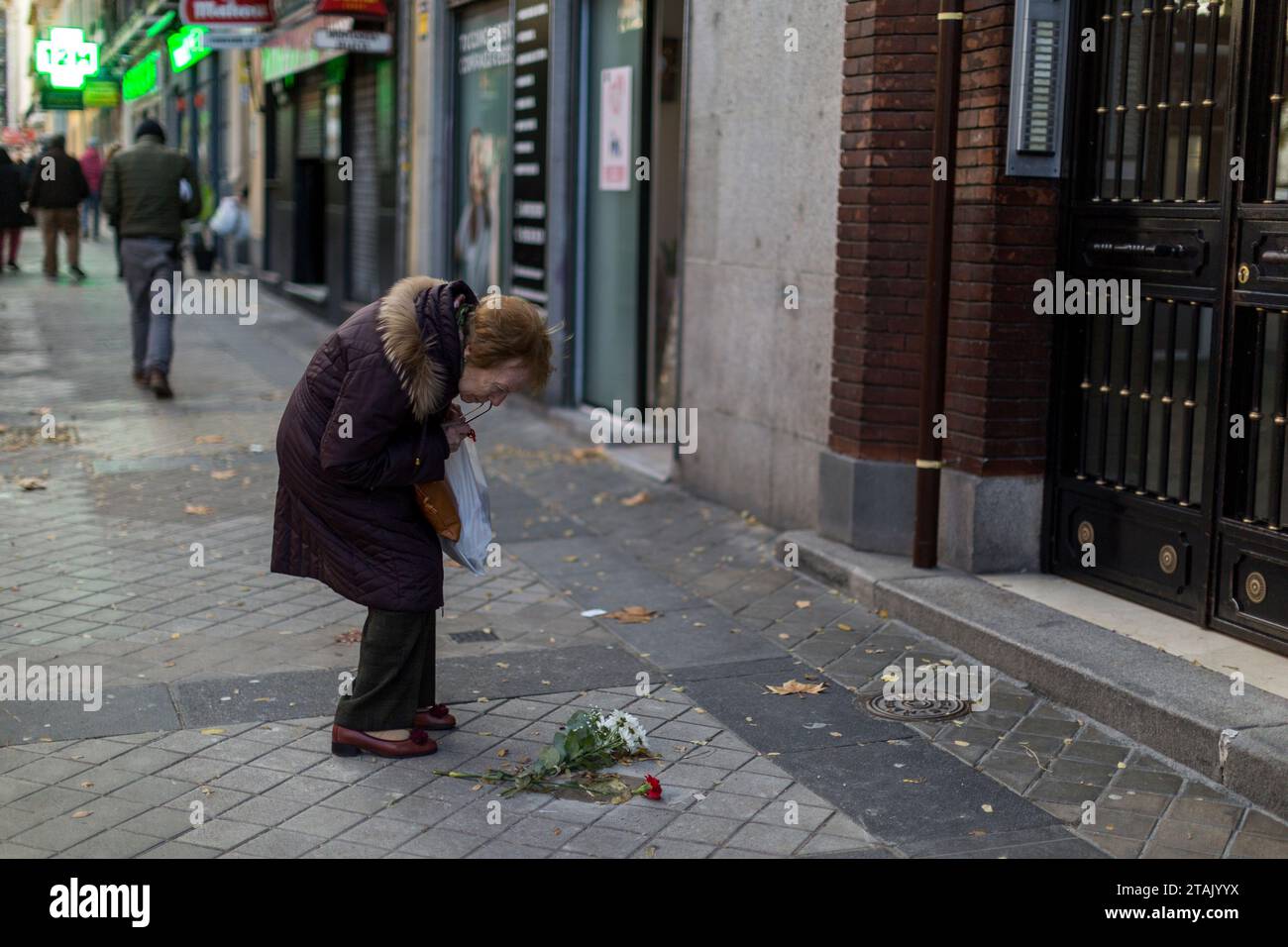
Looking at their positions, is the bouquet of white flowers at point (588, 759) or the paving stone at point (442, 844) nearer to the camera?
the paving stone at point (442, 844)

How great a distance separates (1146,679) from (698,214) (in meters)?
4.60

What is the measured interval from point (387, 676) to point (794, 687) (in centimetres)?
161

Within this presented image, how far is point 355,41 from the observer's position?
1544 cm

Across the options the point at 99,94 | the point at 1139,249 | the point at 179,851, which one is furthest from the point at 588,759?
the point at 99,94

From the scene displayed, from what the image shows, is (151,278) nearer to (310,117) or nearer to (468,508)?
(468,508)

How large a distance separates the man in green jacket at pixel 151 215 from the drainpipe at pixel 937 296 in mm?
7304

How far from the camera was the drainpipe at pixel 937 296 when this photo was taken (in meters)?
6.65

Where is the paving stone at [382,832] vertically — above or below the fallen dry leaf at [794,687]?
below

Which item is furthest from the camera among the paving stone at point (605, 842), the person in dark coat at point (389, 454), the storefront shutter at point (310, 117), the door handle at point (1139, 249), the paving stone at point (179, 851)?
the storefront shutter at point (310, 117)

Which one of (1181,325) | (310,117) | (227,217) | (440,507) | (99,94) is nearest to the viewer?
(440,507)

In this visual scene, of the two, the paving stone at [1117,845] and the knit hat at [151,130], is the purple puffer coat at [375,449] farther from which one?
the knit hat at [151,130]

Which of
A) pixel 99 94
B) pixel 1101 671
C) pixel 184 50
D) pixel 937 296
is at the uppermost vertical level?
pixel 99 94

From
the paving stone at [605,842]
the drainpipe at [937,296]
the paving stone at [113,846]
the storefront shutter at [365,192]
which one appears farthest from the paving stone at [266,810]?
the storefront shutter at [365,192]

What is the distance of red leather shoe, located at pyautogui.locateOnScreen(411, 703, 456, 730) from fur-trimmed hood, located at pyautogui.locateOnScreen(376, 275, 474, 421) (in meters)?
1.13
